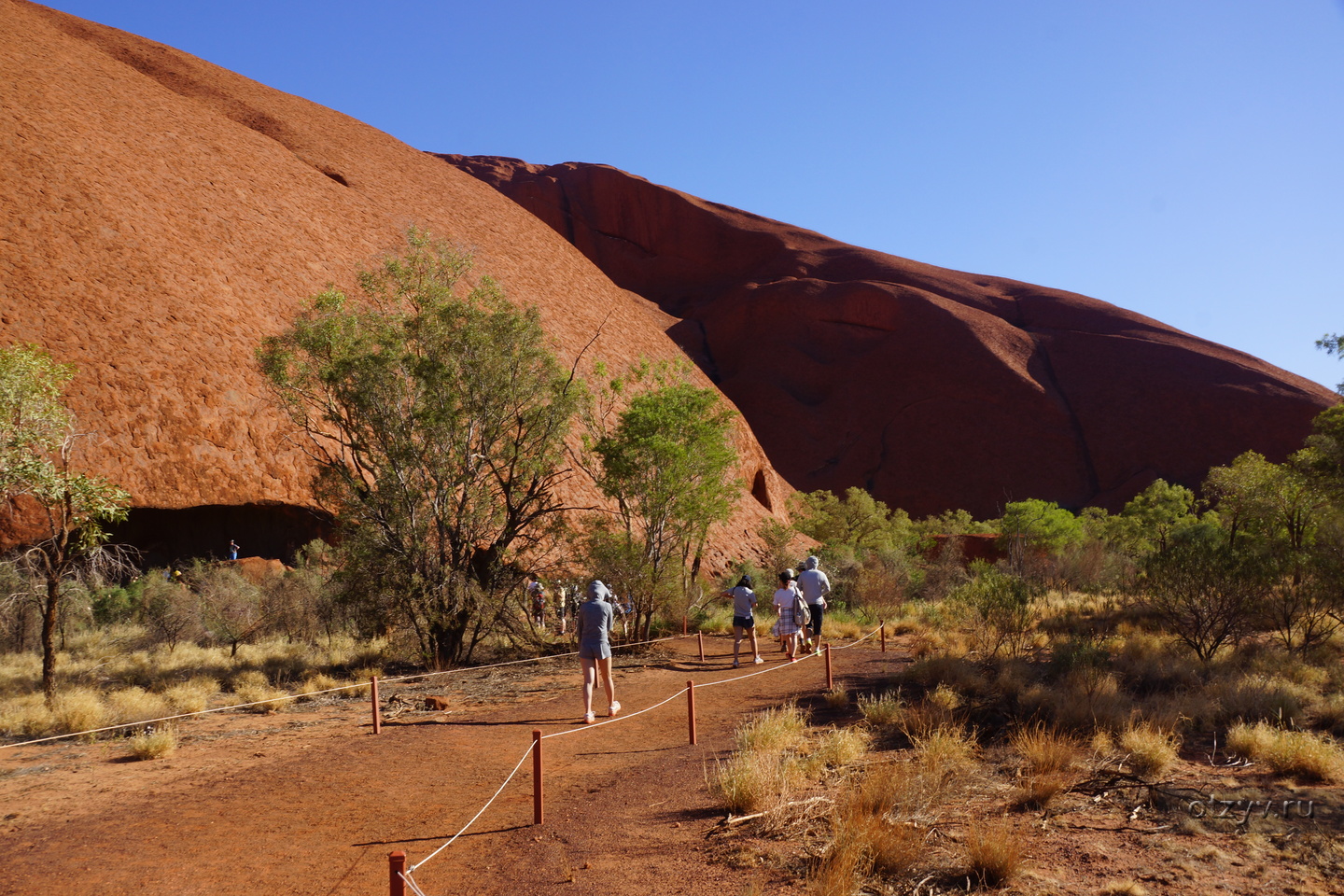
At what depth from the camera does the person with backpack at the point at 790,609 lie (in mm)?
12086

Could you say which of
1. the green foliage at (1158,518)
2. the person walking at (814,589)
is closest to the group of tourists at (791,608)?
the person walking at (814,589)

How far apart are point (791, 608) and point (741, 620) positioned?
119 centimetres

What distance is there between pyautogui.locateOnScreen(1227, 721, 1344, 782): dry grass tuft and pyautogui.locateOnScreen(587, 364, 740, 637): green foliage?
10003 millimetres

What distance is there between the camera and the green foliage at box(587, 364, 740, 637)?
15.4 metres

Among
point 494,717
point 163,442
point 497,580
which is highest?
point 163,442

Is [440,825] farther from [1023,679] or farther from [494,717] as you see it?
[1023,679]

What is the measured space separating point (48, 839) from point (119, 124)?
30.4 metres

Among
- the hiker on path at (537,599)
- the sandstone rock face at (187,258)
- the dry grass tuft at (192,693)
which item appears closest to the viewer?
the dry grass tuft at (192,693)

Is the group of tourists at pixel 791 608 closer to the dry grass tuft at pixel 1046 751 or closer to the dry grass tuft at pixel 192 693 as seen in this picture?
the dry grass tuft at pixel 1046 751

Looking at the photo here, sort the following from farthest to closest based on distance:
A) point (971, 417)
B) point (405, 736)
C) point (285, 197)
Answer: point (971, 417)
point (285, 197)
point (405, 736)

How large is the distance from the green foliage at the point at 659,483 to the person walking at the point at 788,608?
367cm

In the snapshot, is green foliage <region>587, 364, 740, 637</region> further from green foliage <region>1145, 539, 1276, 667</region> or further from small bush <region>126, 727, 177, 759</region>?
small bush <region>126, 727, 177, 759</region>

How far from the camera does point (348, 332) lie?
44.4 feet

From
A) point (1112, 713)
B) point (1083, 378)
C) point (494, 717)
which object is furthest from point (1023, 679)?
point (1083, 378)
